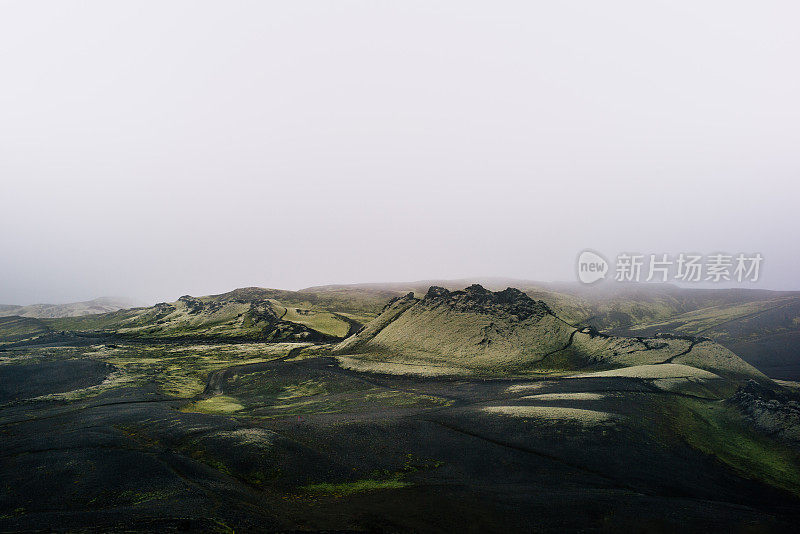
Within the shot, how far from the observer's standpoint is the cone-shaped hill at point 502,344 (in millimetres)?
52594

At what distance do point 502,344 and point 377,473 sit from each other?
47.1m

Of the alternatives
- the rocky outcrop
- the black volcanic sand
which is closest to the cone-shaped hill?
the rocky outcrop

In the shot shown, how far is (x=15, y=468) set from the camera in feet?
72.8

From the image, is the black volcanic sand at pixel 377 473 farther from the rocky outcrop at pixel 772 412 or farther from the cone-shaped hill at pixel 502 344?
the cone-shaped hill at pixel 502 344

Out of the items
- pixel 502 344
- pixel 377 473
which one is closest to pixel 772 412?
pixel 377 473

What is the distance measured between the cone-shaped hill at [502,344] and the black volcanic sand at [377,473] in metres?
19.5

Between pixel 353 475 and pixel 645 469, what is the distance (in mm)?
18534

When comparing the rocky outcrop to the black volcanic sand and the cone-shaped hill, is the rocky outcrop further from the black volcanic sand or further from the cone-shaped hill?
the cone-shaped hill

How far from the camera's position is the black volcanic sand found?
52.1 feet

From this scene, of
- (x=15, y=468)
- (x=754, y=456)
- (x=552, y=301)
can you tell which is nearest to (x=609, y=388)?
(x=754, y=456)

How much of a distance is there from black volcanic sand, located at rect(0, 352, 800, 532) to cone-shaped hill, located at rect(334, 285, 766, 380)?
1948 centimetres

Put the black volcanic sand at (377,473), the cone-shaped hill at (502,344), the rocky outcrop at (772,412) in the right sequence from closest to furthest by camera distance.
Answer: the black volcanic sand at (377,473) → the rocky outcrop at (772,412) → the cone-shaped hill at (502,344)

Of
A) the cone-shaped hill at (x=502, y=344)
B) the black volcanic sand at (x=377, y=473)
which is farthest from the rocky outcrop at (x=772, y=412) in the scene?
the cone-shaped hill at (x=502, y=344)

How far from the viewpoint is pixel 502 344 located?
210ft
